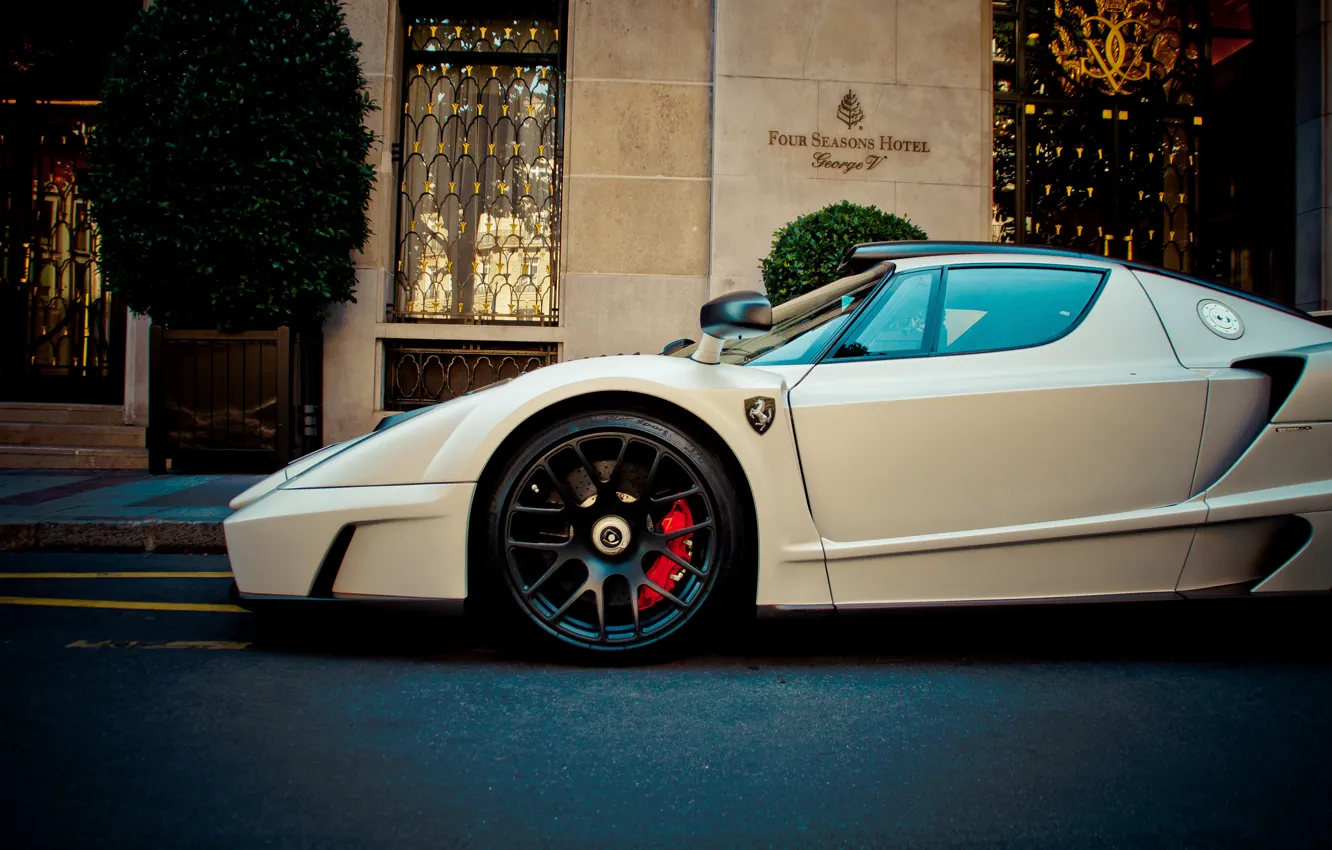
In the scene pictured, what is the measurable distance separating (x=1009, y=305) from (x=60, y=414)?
8.46m

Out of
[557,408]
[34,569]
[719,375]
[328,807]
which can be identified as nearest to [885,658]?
[719,375]

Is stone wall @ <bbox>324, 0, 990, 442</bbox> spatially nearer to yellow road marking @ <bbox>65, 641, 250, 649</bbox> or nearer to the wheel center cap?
yellow road marking @ <bbox>65, 641, 250, 649</bbox>

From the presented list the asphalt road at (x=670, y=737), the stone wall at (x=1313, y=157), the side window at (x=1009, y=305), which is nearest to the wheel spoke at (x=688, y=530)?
the asphalt road at (x=670, y=737)

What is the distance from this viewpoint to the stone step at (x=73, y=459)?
752 cm

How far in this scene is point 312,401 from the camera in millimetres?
7684

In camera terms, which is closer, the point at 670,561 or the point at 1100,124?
the point at 670,561

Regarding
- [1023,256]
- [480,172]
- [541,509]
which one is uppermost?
[480,172]

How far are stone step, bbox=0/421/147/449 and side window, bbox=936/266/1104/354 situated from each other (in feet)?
24.2

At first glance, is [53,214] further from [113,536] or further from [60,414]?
[113,536]

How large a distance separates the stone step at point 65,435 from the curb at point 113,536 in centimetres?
344

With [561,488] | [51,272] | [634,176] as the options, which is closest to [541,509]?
[561,488]

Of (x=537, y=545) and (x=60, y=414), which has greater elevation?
(x=60, y=414)

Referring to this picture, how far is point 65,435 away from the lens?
7887mm

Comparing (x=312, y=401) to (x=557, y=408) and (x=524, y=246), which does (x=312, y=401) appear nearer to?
(x=524, y=246)
